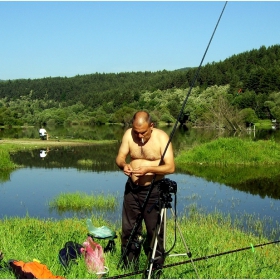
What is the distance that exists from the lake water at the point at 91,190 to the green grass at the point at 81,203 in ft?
0.85

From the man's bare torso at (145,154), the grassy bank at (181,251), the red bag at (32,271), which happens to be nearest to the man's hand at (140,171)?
the man's bare torso at (145,154)

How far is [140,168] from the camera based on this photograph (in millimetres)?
5121

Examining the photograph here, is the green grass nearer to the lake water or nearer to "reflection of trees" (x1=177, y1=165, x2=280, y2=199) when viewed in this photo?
the lake water

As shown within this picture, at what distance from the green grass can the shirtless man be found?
7713 millimetres

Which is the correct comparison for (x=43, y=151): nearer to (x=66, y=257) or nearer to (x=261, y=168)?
(x=261, y=168)

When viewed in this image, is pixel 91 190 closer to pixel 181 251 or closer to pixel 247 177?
pixel 247 177

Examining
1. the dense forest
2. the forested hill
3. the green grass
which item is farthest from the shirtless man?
the forested hill

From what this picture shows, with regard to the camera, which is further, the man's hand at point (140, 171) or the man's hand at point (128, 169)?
the man's hand at point (128, 169)

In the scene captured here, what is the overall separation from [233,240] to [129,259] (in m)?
3.28

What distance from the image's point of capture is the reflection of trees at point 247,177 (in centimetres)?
1717

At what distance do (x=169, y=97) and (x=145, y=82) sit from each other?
136 feet

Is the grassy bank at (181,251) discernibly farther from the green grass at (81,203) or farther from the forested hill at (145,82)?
the forested hill at (145,82)

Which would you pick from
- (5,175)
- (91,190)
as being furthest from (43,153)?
(91,190)

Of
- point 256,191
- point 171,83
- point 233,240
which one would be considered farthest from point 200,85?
point 233,240
